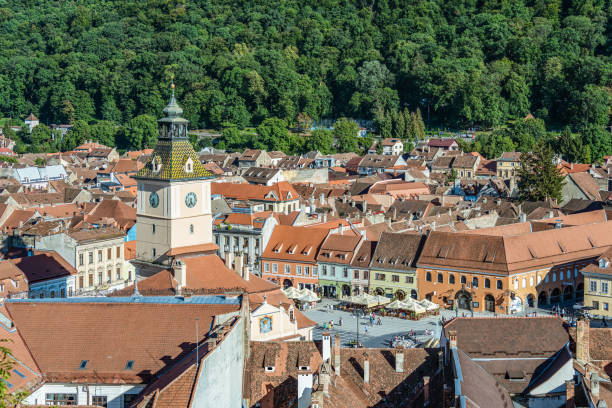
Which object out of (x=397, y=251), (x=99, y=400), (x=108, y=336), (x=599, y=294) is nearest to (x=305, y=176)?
(x=397, y=251)

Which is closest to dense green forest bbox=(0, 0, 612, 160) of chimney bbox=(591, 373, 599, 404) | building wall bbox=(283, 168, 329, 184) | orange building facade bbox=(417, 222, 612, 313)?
building wall bbox=(283, 168, 329, 184)

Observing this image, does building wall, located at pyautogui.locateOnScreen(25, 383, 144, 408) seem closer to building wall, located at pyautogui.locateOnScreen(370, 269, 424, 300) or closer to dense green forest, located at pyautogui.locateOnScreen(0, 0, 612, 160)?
building wall, located at pyautogui.locateOnScreen(370, 269, 424, 300)

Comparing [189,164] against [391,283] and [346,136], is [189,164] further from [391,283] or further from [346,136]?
[346,136]

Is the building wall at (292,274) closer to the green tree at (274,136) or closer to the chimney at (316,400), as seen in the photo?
the chimney at (316,400)

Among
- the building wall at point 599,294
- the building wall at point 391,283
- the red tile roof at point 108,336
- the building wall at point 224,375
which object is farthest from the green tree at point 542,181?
the red tile roof at point 108,336

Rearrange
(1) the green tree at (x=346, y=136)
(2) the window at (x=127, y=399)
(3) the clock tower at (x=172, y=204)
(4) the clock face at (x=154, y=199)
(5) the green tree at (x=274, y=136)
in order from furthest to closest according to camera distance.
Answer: (1) the green tree at (x=346, y=136) → (5) the green tree at (x=274, y=136) → (4) the clock face at (x=154, y=199) → (3) the clock tower at (x=172, y=204) → (2) the window at (x=127, y=399)

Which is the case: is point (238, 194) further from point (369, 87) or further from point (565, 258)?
point (369, 87)
